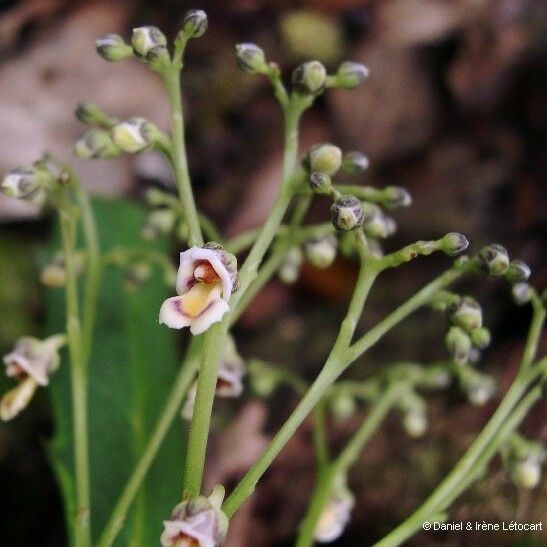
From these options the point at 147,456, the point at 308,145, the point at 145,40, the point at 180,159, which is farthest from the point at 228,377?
the point at 308,145

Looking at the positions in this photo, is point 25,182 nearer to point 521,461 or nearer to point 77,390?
point 77,390

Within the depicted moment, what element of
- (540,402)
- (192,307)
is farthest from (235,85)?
(192,307)

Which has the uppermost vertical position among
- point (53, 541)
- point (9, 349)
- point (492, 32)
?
point (492, 32)

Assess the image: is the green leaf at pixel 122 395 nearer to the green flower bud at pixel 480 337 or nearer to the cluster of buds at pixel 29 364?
the cluster of buds at pixel 29 364

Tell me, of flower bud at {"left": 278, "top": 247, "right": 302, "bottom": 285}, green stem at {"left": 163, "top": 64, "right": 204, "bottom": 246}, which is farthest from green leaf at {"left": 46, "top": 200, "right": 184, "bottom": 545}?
green stem at {"left": 163, "top": 64, "right": 204, "bottom": 246}

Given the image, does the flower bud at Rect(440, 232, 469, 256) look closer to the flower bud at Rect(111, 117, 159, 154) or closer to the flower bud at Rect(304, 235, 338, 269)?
the flower bud at Rect(304, 235, 338, 269)

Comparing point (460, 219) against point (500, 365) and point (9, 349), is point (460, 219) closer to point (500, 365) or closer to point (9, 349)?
point (500, 365)
